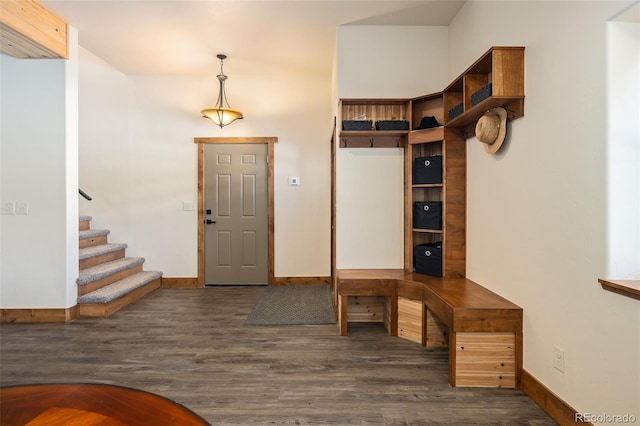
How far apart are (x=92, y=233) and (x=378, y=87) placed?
13.3ft

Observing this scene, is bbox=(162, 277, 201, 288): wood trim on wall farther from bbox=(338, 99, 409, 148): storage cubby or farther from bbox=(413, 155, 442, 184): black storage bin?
bbox=(413, 155, 442, 184): black storage bin

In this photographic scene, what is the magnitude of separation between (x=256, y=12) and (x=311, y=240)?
2.88 m

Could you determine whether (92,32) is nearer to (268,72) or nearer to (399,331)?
(268,72)

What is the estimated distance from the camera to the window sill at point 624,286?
135cm

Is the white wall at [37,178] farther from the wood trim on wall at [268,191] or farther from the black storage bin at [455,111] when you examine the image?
the black storage bin at [455,111]

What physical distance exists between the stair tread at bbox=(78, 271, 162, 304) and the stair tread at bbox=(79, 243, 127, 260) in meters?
0.42

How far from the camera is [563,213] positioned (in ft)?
5.82

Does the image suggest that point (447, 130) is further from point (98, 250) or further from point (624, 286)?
point (98, 250)

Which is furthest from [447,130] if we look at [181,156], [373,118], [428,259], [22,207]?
[22,207]

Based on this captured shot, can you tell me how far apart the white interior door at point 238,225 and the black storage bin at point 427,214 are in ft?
7.84

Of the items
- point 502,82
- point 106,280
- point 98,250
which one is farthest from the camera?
point 98,250

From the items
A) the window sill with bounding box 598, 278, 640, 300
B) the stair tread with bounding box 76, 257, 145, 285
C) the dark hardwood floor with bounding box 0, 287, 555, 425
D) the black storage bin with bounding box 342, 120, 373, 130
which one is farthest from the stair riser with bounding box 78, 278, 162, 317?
the window sill with bounding box 598, 278, 640, 300

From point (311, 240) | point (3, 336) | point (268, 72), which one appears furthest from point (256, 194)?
point (3, 336)

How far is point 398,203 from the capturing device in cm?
336
